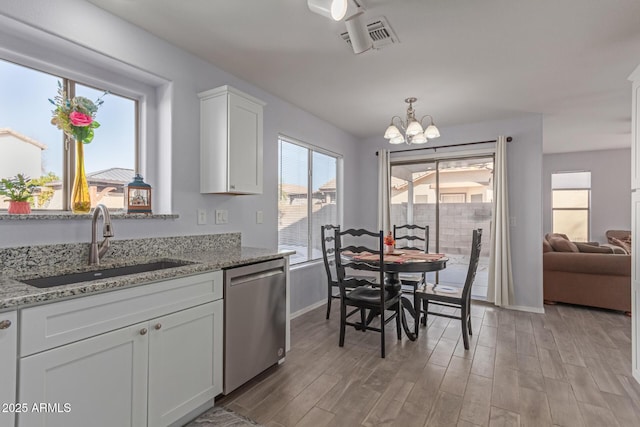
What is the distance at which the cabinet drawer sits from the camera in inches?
46.3

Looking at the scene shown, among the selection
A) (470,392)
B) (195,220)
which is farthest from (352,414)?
(195,220)

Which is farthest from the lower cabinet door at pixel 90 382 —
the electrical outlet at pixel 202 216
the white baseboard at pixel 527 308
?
the white baseboard at pixel 527 308

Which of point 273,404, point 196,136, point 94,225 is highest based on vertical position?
point 196,136

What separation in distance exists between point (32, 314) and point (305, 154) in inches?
126

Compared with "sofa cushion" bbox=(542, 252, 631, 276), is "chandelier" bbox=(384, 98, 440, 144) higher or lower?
higher

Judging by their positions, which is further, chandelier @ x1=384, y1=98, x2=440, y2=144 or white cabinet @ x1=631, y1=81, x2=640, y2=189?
chandelier @ x1=384, y1=98, x2=440, y2=144

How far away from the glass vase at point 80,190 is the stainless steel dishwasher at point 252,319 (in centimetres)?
91

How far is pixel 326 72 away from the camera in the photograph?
2850 mm

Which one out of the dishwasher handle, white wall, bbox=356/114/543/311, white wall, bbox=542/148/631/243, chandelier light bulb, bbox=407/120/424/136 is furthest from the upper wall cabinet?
white wall, bbox=542/148/631/243

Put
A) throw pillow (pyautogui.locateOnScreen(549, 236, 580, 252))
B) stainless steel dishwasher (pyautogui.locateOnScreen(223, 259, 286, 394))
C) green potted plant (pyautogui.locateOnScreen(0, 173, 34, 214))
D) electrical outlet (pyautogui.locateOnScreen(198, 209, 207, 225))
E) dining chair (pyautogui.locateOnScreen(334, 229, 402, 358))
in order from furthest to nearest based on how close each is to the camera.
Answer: throw pillow (pyautogui.locateOnScreen(549, 236, 580, 252))
dining chair (pyautogui.locateOnScreen(334, 229, 402, 358))
electrical outlet (pyautogui.locateOnScreen(198, 209, 207, 225))
stainless steel dishwasher (pyautogui.locateOnScreen(223, 259, 286, 394))
green potted plant (pyautogui.locateOnScreen(0, 173, 34, 214))

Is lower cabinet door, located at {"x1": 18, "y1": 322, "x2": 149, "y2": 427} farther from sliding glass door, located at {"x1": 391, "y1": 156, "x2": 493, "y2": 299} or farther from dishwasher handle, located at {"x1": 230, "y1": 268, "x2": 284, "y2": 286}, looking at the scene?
sliding glass door, located at {"x1": 391, "y1": 156, "x2": 493, "y2": 299}

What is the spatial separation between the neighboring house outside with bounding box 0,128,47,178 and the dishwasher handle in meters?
1.29

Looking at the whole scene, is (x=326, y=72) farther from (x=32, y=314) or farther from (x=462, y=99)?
(x=32, y=314)

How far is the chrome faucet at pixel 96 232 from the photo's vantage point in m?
1.77
